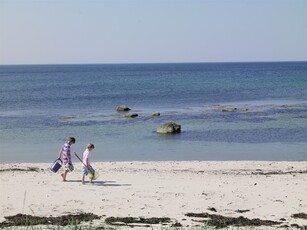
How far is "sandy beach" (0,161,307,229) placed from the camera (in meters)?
12.6

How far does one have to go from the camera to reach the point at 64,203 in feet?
46.3

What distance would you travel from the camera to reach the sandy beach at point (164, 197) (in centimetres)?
1260

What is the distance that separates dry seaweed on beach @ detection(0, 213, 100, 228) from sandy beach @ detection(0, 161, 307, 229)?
8cm

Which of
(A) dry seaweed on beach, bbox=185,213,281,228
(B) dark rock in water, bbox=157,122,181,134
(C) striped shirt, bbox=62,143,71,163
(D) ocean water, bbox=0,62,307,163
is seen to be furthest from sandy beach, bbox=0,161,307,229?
(B) dark rock in water, bbox=157,122,181,134

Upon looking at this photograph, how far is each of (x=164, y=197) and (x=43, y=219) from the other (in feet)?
11.9

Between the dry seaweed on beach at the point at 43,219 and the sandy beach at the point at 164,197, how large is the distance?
0.08 meters

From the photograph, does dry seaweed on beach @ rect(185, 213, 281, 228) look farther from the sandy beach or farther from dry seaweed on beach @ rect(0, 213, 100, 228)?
dry seaweed on beach @ rect(0, 213, 100, 228)

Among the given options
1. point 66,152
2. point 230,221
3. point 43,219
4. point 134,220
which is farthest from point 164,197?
point 66,152

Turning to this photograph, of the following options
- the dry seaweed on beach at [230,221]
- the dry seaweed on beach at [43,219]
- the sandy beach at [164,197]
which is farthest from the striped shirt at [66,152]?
the dry seaweed on beach at [230,221]

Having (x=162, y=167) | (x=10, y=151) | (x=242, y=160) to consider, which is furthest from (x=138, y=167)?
(x=10, y=151)

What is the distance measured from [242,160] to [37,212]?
12.2m

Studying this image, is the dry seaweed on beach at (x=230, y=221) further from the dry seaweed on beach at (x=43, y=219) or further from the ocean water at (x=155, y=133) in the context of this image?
the ocean water at (x=155, y=133)

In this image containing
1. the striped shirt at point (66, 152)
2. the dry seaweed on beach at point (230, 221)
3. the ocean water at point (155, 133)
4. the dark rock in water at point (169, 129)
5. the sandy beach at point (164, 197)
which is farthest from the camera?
the dark rock in water at point (169, 129)

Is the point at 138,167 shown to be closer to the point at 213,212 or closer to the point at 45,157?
the point at 45,157
